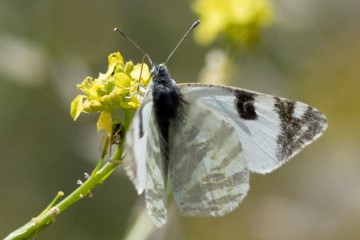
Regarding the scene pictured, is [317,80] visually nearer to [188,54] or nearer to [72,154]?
[188,54]

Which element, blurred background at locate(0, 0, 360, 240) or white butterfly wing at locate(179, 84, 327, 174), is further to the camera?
blurred background at locate(0, 0, 360, 240)

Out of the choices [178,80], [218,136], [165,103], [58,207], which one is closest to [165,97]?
[165,103]

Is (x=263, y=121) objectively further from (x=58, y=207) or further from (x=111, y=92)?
(x=58, y=207)

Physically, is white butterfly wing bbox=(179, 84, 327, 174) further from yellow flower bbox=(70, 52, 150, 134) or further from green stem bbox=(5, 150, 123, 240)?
green stem bbox=(5, 150, 123, 240)

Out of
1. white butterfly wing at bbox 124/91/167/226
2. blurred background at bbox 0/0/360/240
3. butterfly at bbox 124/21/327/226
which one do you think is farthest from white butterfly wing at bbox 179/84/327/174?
blurred background at bbox 0/0/360/240

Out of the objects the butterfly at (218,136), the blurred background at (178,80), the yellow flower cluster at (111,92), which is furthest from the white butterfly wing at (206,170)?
the blurred background at (178,80)

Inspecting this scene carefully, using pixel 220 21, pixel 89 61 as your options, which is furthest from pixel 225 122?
pixel 89 61

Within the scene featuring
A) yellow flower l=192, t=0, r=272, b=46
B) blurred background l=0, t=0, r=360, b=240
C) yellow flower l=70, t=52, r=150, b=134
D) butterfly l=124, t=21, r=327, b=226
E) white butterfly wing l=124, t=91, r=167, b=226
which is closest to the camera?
white butterfly wing l=124, t=91, r=167, b=226
